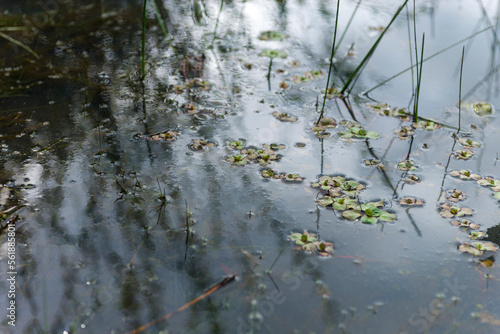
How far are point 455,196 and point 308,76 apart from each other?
4.73 feet

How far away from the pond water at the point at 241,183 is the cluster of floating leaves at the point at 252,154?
0.01 meters

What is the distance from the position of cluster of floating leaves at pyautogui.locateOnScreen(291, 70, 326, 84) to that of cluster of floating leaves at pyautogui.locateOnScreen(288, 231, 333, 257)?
4.98 ft

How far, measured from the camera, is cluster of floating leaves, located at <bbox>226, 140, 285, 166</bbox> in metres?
2.33

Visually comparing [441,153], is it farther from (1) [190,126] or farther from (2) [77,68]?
(2) [77,68]

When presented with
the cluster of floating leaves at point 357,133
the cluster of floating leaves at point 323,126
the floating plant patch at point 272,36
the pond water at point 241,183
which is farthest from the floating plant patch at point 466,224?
the floating plant patch at point 272,36

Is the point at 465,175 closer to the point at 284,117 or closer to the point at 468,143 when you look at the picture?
the point at 468,143

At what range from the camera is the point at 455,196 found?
2.09 meters

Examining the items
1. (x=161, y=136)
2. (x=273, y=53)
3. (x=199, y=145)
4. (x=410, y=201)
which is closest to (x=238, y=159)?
(x=199, y=145)

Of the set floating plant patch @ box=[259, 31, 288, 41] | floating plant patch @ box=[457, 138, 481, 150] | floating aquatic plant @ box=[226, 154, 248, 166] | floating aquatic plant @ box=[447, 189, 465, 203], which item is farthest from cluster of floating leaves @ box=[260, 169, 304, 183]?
floating plant patch @ box=[259, 31, 288, 41]

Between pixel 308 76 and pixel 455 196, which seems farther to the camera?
pixel 308 76

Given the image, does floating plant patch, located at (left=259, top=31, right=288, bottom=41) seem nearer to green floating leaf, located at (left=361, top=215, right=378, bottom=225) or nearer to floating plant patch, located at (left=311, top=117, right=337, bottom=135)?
floating plant patch, located at (left=311, top=117, right=337, bottom=135)

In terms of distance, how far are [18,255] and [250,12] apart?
3128 mm

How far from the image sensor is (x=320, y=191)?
7.01ft

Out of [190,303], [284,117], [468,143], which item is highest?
[468,143]
